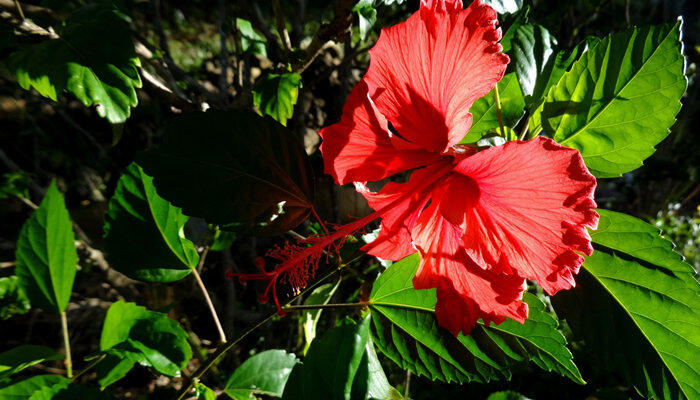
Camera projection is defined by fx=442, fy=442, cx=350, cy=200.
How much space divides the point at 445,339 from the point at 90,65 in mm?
814

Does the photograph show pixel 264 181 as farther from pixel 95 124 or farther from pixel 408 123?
pixel 95 124

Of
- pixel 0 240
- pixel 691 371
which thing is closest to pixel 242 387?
pixel 691 371

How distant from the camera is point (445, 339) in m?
0.83

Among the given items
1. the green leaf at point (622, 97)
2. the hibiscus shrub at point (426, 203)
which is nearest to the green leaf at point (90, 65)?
the hibiscus shrub at point (426, 203)

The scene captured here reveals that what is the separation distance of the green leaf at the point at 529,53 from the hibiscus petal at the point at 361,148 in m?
0.24

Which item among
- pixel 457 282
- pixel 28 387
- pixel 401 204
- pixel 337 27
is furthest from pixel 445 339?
pixel 28 387

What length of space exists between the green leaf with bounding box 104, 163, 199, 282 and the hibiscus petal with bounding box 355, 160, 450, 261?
1.49 feet

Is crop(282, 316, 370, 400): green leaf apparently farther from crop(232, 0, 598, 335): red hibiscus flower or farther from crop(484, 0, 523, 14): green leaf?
crop(484, 0, 523, 14): green leaf

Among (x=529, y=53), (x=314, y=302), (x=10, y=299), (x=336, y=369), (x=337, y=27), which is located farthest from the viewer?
(x=10, y=299)

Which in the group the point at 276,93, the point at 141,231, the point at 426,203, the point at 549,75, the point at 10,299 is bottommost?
the point at 10,299

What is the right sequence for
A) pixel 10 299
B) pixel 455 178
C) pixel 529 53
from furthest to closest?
pixel 10 299, pixel 529 53, pixel 455 178

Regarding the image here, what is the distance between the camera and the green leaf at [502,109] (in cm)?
79

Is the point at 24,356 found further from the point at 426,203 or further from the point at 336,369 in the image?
the point at 426,203

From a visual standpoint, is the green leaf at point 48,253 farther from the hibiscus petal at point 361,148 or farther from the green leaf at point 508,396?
the green leaf at point 508,396
